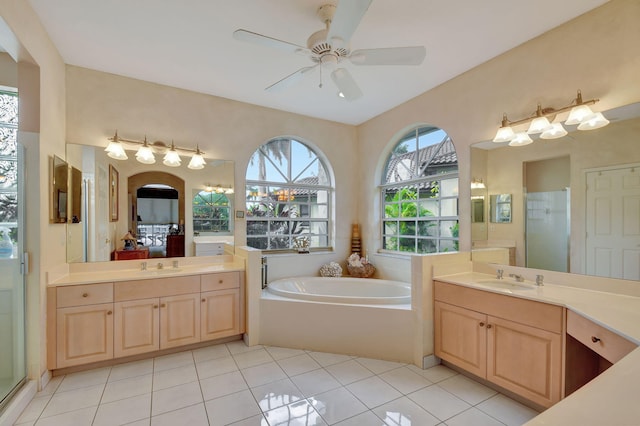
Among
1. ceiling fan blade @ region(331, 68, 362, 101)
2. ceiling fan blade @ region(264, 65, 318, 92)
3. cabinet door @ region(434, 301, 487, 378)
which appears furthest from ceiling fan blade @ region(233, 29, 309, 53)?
cabinet door @ region(434, 301, 487, 378)

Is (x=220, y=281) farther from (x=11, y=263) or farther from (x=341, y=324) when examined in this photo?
(x=11, y=263)

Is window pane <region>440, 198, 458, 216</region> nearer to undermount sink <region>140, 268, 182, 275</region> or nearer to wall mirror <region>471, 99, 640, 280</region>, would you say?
wall mirror <region>471, 99, 640, 280</region>

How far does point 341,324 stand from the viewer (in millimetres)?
2814

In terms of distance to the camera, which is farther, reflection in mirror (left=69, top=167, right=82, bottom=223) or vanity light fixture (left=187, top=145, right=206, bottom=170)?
Answer: vanity light fixture (left=187, top=145, right=206, bottom=170)

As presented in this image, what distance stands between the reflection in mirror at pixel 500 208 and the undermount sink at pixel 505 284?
0.56 metres

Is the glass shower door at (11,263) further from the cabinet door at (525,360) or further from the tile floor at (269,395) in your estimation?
the cabinet door at (525,360)

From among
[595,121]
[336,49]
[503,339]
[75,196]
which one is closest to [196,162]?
[75,196]

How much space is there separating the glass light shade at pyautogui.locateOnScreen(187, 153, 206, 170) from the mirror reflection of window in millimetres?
297

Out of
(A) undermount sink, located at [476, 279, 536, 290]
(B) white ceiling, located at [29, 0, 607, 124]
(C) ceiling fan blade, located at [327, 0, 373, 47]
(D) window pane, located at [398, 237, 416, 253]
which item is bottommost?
(A) undermount sink, located at [476, 279, 536, 290]

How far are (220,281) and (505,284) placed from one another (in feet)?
8.57

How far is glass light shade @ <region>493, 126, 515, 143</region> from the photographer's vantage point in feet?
7.92

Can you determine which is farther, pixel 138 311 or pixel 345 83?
pixel 138 311

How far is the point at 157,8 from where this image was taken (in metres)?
2.03

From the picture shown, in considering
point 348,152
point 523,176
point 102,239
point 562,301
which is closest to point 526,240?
point 523,176
